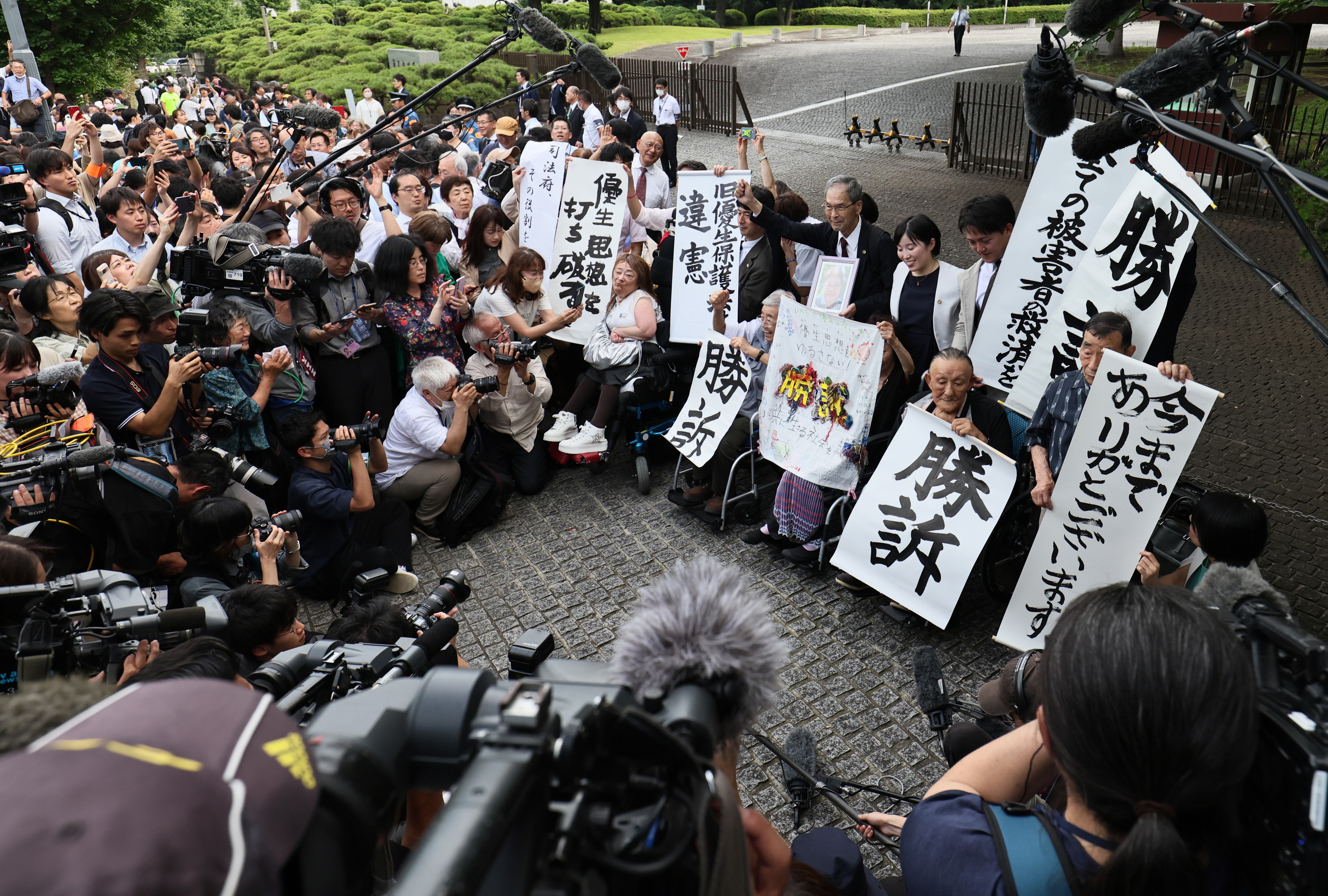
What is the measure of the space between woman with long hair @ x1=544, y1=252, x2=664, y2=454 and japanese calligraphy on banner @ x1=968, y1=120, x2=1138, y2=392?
2723mm

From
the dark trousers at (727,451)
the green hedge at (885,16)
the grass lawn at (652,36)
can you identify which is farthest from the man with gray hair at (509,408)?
the green hedge at (885,16)

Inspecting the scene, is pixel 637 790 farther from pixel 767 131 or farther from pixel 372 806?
pixel 767 131

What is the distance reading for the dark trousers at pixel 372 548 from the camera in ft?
18.1

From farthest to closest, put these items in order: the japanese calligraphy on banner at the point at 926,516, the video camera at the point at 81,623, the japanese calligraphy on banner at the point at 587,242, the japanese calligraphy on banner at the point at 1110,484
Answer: the japanese calligraphy on banner at the point at 587,242
the japanese calligraphy on banner at the point at 926,516
the japanese calligraphy on banner at the point at 1110,484
the video camera at the point at 81,623

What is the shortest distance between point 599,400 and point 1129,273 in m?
3.92

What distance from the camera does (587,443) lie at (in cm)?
698

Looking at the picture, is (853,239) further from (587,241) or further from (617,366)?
(587,241)

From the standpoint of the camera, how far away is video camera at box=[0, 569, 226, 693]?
2.63m

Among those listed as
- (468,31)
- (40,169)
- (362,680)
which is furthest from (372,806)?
(468,31)

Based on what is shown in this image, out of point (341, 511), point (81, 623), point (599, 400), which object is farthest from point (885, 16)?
point (81, 623)

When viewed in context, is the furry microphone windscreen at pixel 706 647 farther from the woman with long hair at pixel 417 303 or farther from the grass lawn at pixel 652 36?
the grass lawn at pixel 652 36

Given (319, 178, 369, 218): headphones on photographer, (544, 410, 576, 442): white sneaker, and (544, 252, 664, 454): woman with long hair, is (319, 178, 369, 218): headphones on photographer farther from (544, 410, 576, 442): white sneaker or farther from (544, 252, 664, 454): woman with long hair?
(544, 410, 576, 442): white sneaker

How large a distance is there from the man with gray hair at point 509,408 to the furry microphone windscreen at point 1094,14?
452 centimetres

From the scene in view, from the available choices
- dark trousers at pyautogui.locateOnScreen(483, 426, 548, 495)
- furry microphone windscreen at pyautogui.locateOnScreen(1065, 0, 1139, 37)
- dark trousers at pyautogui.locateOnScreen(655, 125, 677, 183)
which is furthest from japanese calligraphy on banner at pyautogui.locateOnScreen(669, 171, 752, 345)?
dark trousers at pyautogui.locateOnScreen(655, 125, 677, 183)
